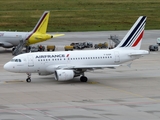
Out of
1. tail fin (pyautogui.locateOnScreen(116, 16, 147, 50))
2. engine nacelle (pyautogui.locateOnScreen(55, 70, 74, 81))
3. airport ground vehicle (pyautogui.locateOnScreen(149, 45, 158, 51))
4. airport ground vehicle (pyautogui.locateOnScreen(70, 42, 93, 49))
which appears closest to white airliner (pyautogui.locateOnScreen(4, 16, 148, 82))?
engine nacelle (pyautogui.locateOnScreen(55, 70, 74, 81))

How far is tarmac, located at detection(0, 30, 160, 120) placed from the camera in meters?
45.2

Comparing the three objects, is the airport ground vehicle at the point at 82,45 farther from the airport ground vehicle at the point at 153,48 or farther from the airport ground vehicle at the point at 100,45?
the airport ground vehicle at the point at 153,48

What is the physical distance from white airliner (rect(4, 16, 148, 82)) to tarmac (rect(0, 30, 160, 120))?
1.29 m

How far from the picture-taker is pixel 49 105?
4925 cm

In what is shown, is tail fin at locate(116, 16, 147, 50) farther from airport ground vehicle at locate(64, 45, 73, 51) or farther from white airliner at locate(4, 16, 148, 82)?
airport ground vehicle at locate(64, 45, 73, 51)

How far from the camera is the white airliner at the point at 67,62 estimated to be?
61.2m

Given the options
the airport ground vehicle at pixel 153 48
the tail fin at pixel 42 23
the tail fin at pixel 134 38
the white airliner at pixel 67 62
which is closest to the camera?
the white airliner at pixel 67 62

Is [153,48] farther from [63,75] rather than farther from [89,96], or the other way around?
[89,96]

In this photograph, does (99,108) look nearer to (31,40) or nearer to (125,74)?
(125,74)

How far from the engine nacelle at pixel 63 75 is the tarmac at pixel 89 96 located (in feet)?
2.49

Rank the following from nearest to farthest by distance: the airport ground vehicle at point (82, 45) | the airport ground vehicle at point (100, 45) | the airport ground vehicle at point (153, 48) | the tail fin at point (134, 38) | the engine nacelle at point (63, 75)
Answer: the engine nacelle at point (63, 75)
the tail fin at point (134, 38)
the airport ground vehicle at point (153, 48)
the airport ground vehicle at point (82, 45)
the airport ground vehicle at point (100, 45)

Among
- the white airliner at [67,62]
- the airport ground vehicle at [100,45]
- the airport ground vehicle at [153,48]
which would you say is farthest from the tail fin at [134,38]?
the airport ground vehicle at [100,45]

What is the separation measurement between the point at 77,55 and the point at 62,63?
2.08 meters

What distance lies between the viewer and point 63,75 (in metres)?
60.1
